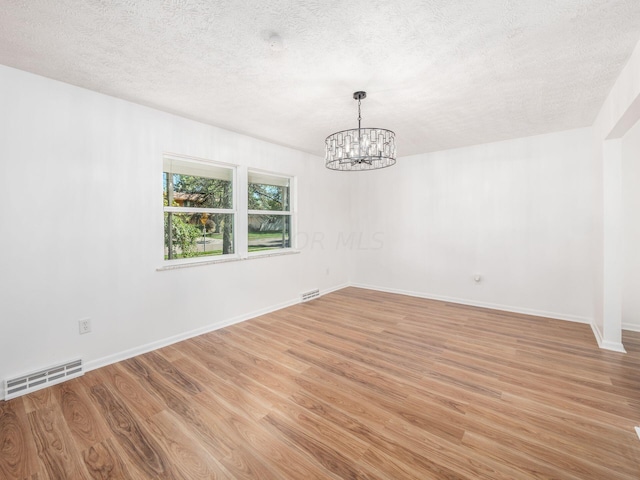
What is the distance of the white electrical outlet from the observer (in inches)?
97.5

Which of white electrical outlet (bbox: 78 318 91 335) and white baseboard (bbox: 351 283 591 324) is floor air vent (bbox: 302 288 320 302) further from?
white electrical outlet (bbox: 78 318 91 335)

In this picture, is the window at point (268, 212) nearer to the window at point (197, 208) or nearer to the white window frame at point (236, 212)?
the white window frame at point (236, 212)

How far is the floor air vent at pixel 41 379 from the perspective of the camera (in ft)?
6.97

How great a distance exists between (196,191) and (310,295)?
2.49 metres

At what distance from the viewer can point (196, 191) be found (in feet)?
11.2

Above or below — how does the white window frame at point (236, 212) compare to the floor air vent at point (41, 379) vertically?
above

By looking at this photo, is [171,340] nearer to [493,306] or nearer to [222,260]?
[222,260]

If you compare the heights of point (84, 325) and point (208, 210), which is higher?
point (208, 210)

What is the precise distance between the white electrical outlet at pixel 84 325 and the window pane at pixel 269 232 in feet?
6.35

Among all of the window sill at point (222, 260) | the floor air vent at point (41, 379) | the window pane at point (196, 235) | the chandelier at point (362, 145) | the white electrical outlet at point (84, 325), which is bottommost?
the floor air vent at point (41, 379)

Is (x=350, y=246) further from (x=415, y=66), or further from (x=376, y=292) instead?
(x=415, y=66)

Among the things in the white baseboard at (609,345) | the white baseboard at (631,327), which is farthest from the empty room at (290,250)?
the white baseboard at (631,327)

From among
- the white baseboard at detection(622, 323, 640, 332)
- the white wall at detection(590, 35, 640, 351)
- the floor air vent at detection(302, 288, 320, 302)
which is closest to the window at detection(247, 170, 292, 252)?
the floor air vent at detection(302, 288, 320, 302)

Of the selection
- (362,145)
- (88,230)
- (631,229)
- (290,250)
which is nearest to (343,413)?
(362,145)
